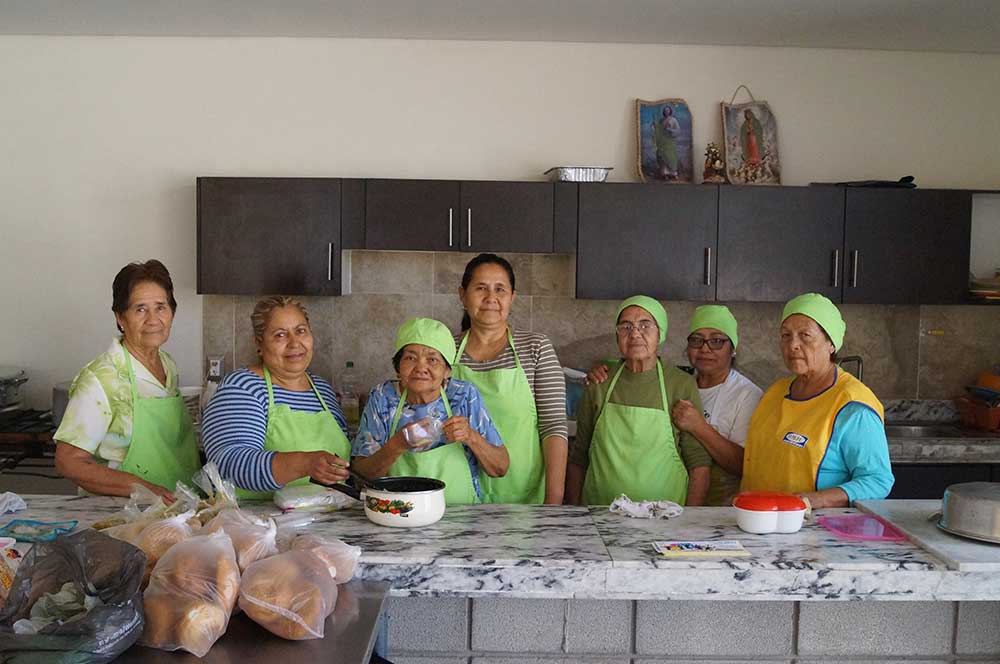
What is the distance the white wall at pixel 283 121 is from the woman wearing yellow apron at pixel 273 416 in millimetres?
2206

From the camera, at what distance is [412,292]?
457cm

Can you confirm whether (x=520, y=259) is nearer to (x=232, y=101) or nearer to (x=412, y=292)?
(x=412, y=292)

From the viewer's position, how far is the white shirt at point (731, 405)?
2926mm

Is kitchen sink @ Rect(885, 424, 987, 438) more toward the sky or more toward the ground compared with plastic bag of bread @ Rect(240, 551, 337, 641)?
more toward the ground

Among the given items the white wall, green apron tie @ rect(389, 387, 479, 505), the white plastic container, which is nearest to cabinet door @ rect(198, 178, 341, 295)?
the white wall

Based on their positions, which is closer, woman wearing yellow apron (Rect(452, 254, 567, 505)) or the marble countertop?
the marble countertop

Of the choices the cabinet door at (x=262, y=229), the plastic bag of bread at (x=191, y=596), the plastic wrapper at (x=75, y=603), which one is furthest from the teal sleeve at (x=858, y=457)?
the cabinet door at (x=262, y=229)

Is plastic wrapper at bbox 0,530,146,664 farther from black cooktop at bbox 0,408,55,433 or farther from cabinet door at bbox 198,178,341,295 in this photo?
black cooktop at bbox 0,408,55,433

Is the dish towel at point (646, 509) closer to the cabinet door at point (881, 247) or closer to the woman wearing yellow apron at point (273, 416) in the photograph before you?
the woman wearing yellow apron at point (273, 416)

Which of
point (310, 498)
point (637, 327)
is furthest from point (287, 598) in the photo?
point (637, 327)

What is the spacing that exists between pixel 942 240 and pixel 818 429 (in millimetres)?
2427

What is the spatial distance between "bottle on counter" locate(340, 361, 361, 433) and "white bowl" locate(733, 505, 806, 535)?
253 cm

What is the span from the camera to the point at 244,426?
230cm

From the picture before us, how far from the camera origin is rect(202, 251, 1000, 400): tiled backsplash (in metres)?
4.56
